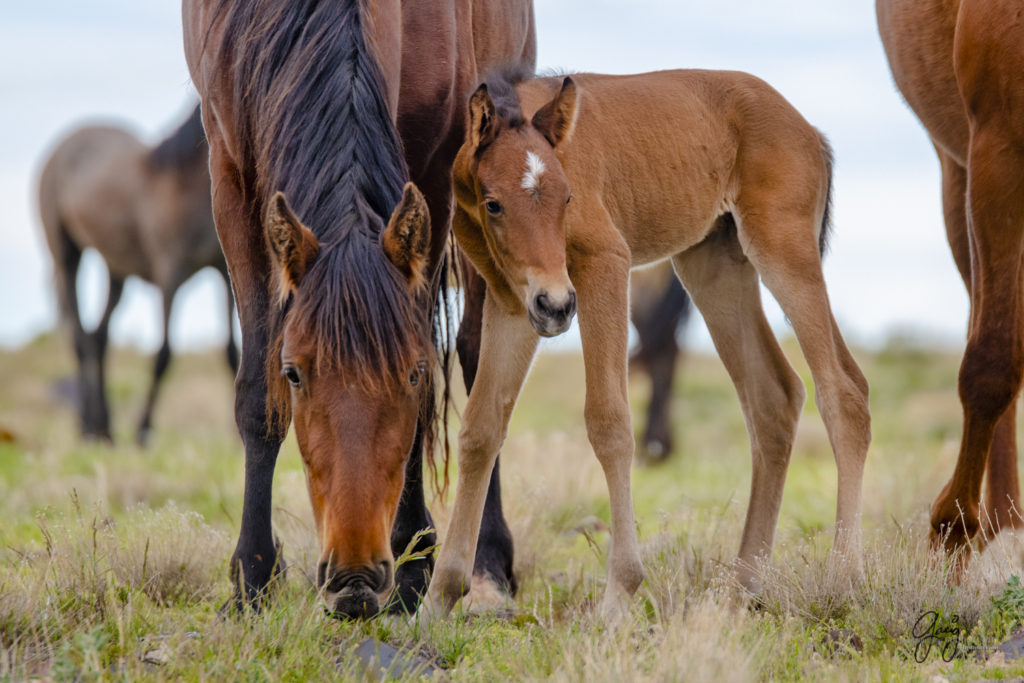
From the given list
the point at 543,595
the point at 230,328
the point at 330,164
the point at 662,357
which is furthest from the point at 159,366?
the point at 330,164

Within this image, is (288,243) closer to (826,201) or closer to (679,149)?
(679,149)

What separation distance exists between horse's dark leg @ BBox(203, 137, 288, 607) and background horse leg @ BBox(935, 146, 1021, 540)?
2.89m

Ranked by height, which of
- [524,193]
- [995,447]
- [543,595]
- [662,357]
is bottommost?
[662,357]

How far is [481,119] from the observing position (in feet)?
12.0

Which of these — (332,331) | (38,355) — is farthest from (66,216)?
(38,355)

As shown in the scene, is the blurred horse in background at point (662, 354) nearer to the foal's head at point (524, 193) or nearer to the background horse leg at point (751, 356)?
the background horse leg at point (751, 356)

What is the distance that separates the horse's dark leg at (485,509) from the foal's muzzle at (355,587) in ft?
6.10

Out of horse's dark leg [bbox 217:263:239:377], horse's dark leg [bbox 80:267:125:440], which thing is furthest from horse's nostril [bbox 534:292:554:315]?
horse's dark leg [bbox 80:267:125:440]

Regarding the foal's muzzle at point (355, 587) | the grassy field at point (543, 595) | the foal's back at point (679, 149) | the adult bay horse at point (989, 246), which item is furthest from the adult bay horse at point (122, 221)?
the foal's muzzle at point (355, 587)

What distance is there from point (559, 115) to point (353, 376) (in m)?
1.56

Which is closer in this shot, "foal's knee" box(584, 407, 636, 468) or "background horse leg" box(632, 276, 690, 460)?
"foal's knee" box(584, 407, 636, 468)

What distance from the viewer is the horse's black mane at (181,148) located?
10.3 metres

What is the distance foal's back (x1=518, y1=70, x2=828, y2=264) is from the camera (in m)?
4.22

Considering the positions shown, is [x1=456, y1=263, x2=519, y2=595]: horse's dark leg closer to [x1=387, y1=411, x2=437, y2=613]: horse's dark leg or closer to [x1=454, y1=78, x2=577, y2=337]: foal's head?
[x1=387, y1=411, x2=437, y2=613]: horse's dark leg
